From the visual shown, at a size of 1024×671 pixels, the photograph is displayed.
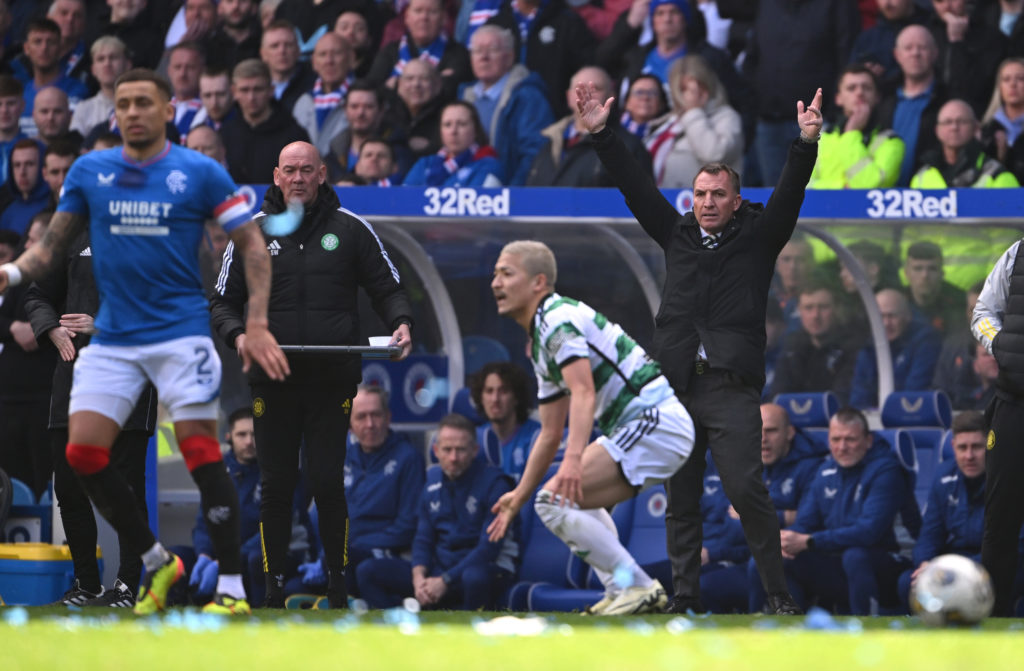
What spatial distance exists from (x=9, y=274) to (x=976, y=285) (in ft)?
20.9

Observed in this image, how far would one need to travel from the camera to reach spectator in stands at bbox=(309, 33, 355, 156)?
12.8 meters

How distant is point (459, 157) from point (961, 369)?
3586 millimetres

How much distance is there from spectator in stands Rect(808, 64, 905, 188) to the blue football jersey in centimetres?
537

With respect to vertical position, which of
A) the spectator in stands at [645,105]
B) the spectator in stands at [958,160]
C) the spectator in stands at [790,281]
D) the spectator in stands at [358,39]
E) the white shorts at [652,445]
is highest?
the spectator in stands at [358,39]

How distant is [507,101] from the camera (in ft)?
39.7

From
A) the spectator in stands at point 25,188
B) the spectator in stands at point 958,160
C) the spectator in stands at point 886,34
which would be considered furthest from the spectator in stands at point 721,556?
the spectator in stands at point 25,188

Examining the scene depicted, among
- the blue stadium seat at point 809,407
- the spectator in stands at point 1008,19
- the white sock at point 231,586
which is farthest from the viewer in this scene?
the spectator in stands at point 1008,19

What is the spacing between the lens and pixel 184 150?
6.58 m

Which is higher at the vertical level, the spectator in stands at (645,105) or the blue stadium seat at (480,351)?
the spectator in stands at (645,105)

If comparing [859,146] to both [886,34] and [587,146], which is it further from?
[587,146]

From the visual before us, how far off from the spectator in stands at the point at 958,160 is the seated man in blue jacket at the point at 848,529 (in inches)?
68.1

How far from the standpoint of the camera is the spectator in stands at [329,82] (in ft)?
42.0

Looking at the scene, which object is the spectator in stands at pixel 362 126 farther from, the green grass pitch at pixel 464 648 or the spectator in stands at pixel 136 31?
the green grass pitch at pixel 464 648

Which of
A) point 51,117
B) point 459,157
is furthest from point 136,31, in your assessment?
point 459,157
